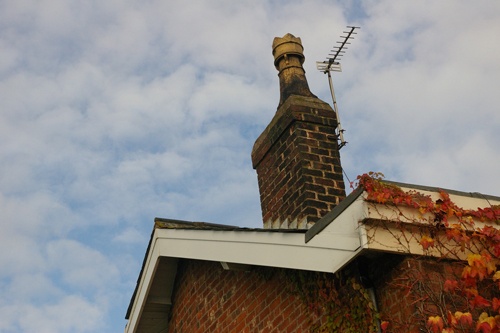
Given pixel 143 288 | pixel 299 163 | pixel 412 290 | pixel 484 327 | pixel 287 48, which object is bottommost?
pixel 484 327

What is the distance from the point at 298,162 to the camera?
800 cm

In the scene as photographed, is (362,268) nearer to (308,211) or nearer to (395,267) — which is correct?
(395,267)

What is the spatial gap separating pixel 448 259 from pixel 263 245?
5.21ft

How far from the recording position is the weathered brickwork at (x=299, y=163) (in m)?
7.77

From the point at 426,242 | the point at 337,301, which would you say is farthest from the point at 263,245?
the point at 426,242

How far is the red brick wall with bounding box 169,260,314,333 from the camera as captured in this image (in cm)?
671

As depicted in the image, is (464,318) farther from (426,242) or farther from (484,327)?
(426,242)

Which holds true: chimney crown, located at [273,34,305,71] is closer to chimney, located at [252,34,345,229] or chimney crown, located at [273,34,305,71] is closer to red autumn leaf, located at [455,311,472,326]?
chimney, located at [252,34,345,229]

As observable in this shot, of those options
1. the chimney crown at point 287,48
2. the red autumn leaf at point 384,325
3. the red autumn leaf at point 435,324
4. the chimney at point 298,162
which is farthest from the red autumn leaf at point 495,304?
the chimney crown at point 287,48

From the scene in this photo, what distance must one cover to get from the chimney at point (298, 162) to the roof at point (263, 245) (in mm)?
899

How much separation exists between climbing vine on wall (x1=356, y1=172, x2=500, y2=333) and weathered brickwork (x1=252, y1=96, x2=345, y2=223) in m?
2.15

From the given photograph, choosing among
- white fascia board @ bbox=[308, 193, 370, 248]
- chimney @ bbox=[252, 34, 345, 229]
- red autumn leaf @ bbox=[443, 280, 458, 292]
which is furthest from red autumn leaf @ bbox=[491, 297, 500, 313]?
chimney @ bbox=[252, 34, 345, 229]

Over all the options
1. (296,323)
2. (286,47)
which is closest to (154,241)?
(296,323)

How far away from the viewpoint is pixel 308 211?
7.59m
